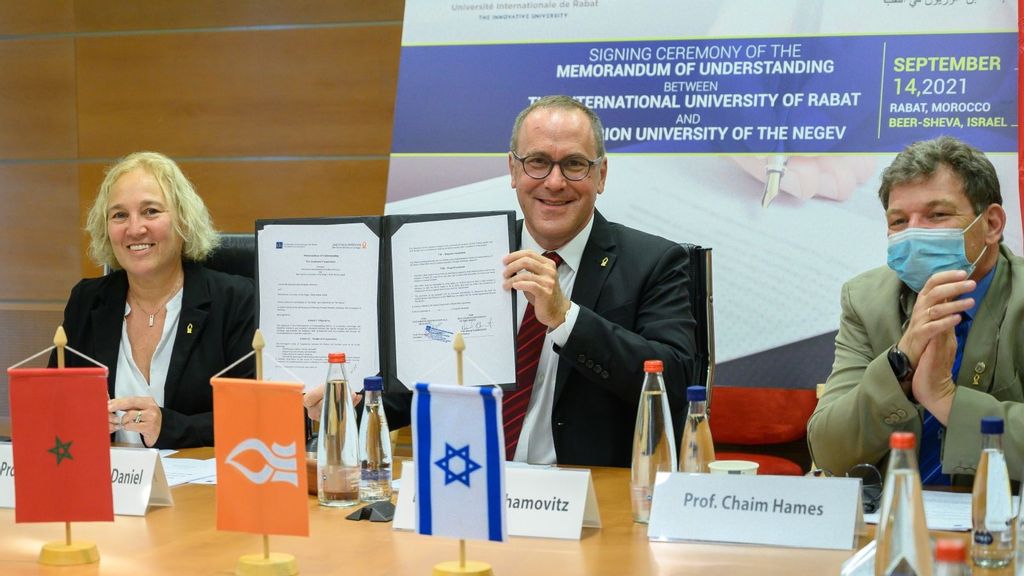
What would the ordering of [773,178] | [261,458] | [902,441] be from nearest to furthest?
[902,441] < [261,458] < [773,178]

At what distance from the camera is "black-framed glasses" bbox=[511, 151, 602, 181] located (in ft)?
9.20

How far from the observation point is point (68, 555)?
1.74 meters

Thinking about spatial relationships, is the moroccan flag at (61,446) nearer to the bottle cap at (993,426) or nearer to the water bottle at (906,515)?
the water bottle at (906,515)

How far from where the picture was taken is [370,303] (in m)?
2.24

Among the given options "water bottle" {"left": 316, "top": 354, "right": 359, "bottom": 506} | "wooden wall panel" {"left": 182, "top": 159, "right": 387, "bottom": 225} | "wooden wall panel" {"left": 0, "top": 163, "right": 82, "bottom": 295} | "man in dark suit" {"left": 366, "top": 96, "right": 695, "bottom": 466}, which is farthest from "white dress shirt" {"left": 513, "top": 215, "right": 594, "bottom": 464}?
"wooden wall panel" {"left": 0, "top": 163, "right": 82, "bottom": 295}

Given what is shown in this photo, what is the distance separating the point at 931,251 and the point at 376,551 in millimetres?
1358

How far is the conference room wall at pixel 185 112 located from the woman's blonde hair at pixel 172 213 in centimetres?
146

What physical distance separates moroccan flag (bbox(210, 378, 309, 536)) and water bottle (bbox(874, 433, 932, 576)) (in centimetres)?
78

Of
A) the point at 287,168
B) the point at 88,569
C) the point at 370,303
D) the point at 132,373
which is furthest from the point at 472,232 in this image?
the point at 287,168

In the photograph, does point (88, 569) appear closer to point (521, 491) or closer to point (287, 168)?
point (521, 491)

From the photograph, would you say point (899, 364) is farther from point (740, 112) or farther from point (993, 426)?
point (740, 112)

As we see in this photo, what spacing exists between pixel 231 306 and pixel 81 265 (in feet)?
7.43

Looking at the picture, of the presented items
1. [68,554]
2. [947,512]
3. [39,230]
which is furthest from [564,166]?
[39,230]

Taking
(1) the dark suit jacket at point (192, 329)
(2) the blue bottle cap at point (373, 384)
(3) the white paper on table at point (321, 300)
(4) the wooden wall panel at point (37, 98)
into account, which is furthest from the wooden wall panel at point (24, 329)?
(2) the blue bottle cap at point (373, 384)
